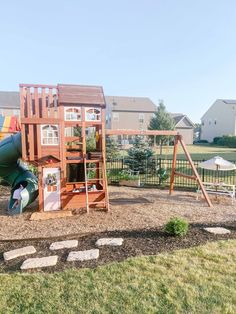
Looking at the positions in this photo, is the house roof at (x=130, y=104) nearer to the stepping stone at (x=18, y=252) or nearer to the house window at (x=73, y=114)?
the house window at (x=73, y=114)

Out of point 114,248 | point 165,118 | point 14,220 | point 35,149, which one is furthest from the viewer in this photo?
point 165,118

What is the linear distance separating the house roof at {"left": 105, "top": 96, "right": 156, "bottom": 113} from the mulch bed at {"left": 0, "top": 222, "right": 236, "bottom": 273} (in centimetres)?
4620

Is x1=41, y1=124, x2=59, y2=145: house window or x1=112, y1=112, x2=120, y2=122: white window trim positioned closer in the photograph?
x1=41, y1=124, x2=59, y2=145: house window

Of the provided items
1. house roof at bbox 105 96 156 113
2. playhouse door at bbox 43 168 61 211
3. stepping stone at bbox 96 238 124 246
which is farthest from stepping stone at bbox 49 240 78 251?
house roof at bbox 105 96 156 113

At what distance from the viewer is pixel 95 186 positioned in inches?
379

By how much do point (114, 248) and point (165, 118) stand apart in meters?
32.7

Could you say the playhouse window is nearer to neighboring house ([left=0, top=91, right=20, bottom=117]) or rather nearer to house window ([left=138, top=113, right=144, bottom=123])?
house window ([left=138, top=113, right=144, bottom=123])

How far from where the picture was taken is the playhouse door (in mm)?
8195

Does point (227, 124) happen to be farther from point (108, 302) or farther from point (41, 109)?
point (108, 302)

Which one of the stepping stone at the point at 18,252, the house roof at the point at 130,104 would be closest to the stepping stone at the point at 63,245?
the stepping stone at the point at 18,252

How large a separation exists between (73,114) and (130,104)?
45.3 meters

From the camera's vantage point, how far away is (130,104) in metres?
52.4

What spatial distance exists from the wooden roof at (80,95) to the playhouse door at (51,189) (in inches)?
89.1

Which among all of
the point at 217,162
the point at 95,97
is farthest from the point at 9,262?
the point at 217,162
